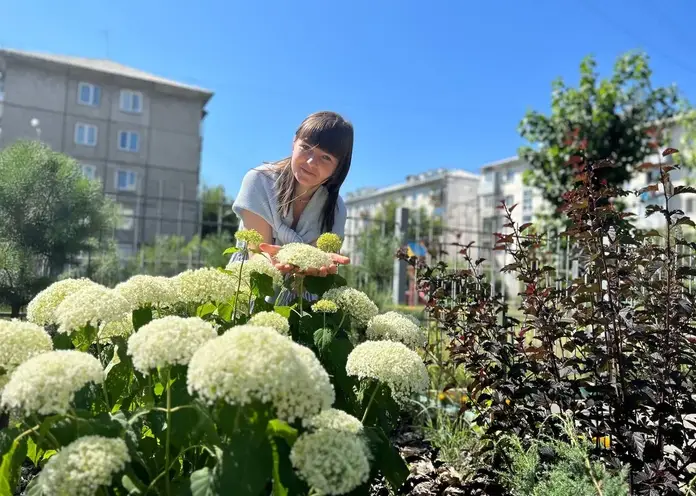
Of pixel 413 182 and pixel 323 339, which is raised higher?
pixel 413 182

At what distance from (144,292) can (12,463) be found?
465 millimetres

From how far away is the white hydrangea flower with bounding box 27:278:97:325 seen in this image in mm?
1456

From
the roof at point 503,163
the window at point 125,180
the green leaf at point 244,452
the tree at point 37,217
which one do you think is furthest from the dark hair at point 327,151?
the roof at point 503,163

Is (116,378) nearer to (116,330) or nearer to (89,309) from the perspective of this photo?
(116,330)

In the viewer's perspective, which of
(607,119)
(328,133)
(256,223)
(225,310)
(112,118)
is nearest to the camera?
(225,310)

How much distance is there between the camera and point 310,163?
207cm

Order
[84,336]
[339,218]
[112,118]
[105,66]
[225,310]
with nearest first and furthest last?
[84,336] < [225,310] < [339,218] < [112,118] < [105,66]

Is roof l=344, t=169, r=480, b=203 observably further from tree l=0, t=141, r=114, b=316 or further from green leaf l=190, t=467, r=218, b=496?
green leaf l=190, t=467, r=218, b=496

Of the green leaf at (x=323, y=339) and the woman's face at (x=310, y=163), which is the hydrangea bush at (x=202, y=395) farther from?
the woman's face at (x=310, y=163)

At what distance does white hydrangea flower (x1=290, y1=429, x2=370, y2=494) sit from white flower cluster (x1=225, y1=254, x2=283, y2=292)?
24.4 inches

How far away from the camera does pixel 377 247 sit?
846cm

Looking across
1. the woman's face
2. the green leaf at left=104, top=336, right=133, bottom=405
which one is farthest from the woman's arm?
the green leaf at left=104, top=336, right=133, bottom=405

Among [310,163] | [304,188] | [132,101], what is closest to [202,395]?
[310,163]

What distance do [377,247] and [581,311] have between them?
648 cm
